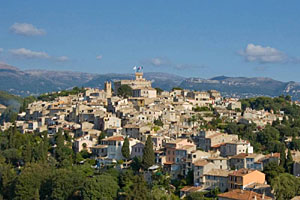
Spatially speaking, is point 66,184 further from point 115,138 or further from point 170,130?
point 170,130

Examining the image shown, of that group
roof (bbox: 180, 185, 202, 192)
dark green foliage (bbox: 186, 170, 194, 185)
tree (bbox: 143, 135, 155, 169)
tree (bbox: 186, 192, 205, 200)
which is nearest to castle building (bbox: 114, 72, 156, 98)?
tree (bbox: 143, 135, 155, 169)

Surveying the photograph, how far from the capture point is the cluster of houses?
4716 cm

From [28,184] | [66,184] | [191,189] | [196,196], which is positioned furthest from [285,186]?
[28,184]

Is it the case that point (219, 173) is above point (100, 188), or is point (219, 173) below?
above

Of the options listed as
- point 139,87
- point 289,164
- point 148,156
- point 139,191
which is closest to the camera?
point 139,191

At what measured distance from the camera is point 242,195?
140 ft

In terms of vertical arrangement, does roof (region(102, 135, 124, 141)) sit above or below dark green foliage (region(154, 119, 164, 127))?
below

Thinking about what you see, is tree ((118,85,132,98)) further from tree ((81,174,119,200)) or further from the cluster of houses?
tree ((81,174,119,200))

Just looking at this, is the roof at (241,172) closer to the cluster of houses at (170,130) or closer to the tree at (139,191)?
the cluster of houses at (170,130)

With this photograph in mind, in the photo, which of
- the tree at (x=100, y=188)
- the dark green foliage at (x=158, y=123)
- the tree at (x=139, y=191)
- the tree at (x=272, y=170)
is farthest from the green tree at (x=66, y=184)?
the tree at (x=272, y=170)

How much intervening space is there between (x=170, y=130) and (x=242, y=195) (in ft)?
66.6

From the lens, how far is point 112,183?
159ft

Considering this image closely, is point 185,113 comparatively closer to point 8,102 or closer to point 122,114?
point 122,114

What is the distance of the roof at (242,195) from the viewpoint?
42344 mm
